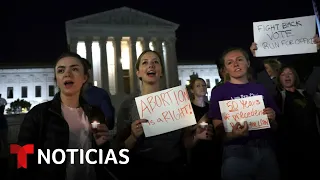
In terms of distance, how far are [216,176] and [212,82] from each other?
57.4 metres

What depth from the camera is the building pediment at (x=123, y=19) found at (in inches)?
1693

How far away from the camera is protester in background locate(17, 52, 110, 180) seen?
307cm

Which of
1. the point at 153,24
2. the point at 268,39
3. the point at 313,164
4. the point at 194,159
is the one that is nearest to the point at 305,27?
the point at 268,39

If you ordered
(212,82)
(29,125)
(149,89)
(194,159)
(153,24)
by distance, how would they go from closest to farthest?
(29,125) < (149,89) < (194,159) < (153,24) < (212,82)

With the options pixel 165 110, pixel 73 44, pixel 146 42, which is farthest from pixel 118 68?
pixel 165 110

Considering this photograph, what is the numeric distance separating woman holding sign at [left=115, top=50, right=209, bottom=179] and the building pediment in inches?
1620

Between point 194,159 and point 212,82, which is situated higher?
point 212,82

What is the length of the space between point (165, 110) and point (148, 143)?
18.4 inches

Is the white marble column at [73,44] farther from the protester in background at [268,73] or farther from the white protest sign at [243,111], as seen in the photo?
the white protest sign at [243,111]

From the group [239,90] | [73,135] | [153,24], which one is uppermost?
[153,24]

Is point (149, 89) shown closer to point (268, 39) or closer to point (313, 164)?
point (268, 39)

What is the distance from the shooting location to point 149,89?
4.04 m

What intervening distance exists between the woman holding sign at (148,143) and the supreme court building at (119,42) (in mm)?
37862

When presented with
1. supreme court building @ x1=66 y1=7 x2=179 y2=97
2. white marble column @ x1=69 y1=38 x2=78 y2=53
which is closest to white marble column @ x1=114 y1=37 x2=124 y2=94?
supreme court building @ x1=66 y1=7 x2=179 y2=97
